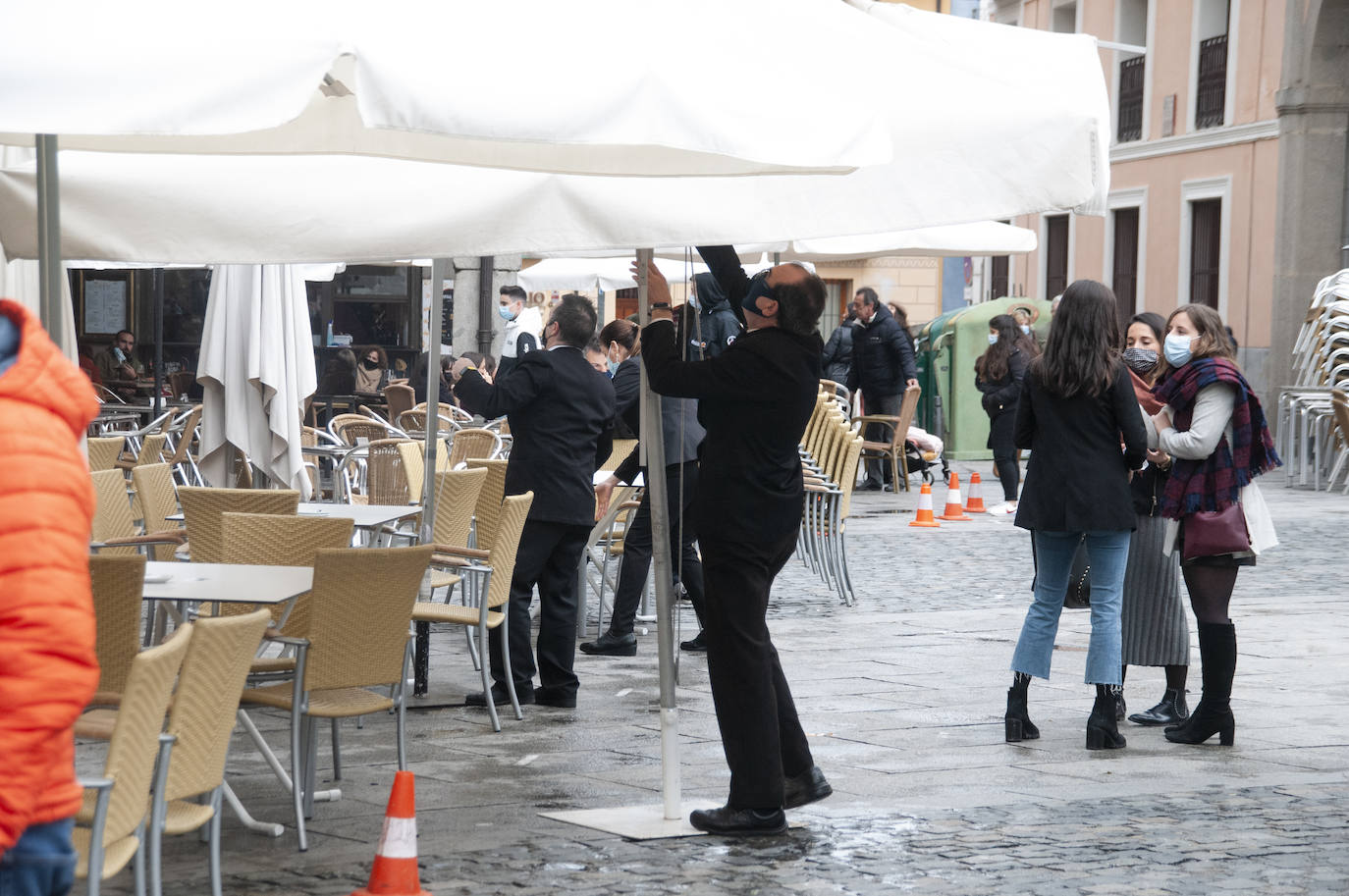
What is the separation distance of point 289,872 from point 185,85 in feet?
8.01

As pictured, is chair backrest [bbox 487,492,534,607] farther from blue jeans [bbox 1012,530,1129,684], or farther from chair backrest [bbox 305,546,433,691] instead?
blue jeans [bbox 1012,530,1129,684]

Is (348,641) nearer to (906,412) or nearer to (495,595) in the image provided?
(495,595)

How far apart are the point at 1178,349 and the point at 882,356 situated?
1248 centimetres

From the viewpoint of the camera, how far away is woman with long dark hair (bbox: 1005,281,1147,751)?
7180 mm

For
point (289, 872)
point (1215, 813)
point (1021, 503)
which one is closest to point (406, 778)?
point (289, 872)

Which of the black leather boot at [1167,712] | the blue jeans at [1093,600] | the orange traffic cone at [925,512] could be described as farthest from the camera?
the orange traffic cone at [925,512]

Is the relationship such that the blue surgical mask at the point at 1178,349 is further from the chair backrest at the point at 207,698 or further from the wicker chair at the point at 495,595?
the chair backrest at the point at 207,698

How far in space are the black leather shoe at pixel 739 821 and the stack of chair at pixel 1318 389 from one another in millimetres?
15428

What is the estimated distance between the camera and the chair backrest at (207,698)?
433 cm

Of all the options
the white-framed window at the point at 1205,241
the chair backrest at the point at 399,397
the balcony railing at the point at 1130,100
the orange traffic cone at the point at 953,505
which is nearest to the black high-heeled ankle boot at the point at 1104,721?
the orange traffic cone at the point at 953,505

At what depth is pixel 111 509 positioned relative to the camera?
8.77m

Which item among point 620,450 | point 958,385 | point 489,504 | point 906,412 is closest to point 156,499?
point 489,504

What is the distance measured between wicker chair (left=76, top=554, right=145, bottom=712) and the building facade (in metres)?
22.5

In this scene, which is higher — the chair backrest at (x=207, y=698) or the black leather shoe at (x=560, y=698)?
the chair backrest at (x=207, y=698)
